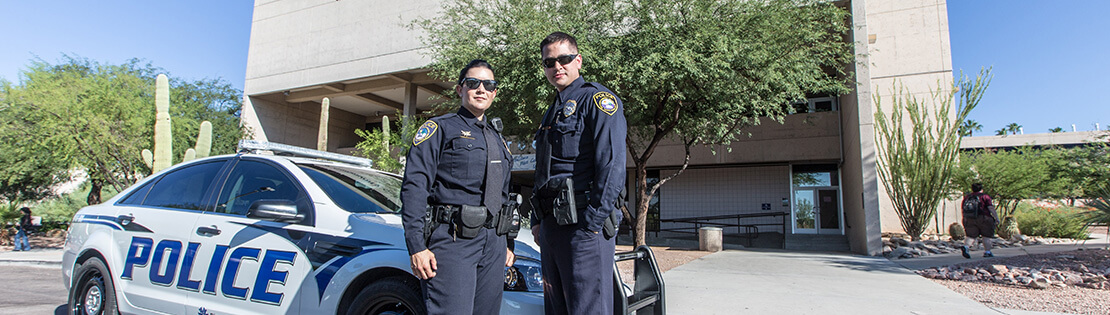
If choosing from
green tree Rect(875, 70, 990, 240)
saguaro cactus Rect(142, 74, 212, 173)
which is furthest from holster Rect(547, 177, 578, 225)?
green tree Rect(875, 70, 990, 240)

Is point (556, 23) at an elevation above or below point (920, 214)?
above

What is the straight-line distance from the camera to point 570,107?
2.40 metres

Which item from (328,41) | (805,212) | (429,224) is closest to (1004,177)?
(805,212)

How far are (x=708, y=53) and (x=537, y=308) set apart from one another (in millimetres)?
8187

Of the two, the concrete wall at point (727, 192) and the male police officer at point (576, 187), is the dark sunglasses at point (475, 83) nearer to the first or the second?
the male police officer at point (576, 187)

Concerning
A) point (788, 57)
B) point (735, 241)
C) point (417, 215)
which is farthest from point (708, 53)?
point (735, 241)

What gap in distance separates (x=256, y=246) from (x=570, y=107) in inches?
80.8

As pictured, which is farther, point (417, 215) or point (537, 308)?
point (537, 308)

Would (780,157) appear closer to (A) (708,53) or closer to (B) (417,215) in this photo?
(A) (708,53)

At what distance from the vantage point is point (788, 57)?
10219 mm

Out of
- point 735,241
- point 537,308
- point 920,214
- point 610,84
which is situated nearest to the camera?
point 537,308

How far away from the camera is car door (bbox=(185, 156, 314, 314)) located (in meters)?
2.91

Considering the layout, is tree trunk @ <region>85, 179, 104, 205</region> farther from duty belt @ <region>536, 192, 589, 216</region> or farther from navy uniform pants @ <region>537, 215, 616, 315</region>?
navy uniform pants @ <region>537, 215, 616, 315</region>

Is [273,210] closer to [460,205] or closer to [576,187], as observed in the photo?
[460,205]
